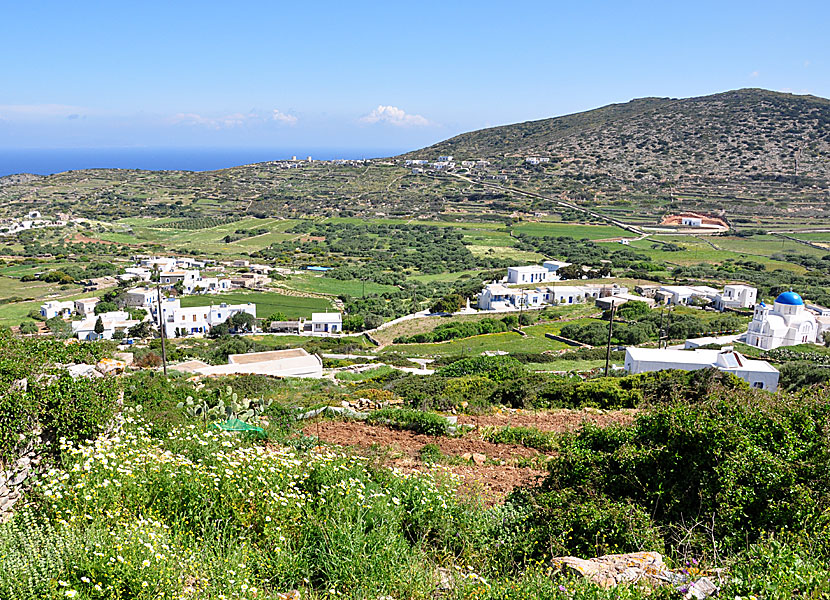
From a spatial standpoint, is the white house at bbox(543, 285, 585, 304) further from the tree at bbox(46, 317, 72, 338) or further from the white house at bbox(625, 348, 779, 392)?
the tree at bbox(46, 317, 72, 338)

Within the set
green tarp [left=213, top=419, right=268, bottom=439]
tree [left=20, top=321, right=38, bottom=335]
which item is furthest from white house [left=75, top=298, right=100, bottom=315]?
green tarp [left=213, top=419, right=268, bottom=439]

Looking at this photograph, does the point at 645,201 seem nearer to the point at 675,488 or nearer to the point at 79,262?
the point at 79,262

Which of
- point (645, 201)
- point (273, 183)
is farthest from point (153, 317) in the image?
point (273, 183)

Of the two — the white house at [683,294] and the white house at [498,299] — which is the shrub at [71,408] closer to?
the white house at [498,299]

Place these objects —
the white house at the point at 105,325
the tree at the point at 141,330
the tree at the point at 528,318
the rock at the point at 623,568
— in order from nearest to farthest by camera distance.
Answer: the rock at the point at 623,568, the white house at the point at 105,325, the tree at the point at 141,330, the tree at the point at 528,318

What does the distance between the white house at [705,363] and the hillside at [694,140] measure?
281ft

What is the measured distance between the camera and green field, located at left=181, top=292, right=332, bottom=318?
46.5 metres

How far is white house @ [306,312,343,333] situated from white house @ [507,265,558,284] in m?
19.1

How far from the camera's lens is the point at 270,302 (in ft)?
162

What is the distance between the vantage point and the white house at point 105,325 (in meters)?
37.1

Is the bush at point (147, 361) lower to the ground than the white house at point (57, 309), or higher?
higher

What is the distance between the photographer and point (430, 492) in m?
5.23

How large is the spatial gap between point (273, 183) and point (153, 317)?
8394 centimetres


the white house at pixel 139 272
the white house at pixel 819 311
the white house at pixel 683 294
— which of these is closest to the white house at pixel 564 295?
the white house at pixel 683 294
